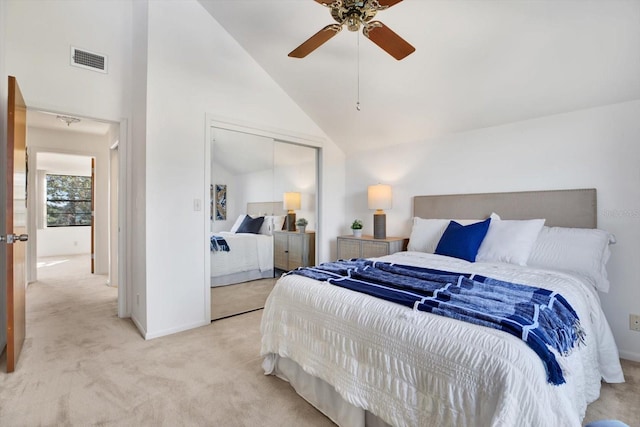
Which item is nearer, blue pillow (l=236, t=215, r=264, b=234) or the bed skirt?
the bed skirt

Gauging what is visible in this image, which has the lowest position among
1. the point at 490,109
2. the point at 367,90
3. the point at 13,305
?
the point at 13,305

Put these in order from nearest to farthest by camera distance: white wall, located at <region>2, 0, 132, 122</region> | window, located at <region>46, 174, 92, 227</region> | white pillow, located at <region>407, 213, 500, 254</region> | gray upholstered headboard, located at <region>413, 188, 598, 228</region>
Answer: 1. gray upholstered headboard, located at <region>413, 188, 598, 228</region>
2. white wall, located at <region>2, 0, 132, 122</region>
3. white pillow, located at <region>407, 213, 500, 254</region>
4. window, located at <region>46, 174, 92, 227</region>

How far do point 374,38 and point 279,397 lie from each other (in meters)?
2.32

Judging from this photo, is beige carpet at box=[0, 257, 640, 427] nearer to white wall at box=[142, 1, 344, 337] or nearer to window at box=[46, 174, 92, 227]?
white wall at box=[142, 1, 344, 337]

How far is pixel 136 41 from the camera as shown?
310cm

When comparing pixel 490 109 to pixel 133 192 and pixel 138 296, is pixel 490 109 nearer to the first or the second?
pixel 133 192

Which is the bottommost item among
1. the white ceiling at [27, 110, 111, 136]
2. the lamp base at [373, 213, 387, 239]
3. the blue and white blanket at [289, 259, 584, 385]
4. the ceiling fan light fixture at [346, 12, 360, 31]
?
the blue and white blanket at [289, 259, 584, 385]

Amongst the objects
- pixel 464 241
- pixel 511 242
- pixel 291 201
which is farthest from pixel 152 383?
pixel 511 242

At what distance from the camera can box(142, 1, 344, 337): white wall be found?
2.77m

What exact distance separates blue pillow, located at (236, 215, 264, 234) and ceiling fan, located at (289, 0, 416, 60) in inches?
78.0

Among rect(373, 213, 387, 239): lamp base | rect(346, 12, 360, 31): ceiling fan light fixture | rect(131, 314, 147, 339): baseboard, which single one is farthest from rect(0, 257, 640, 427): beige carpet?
rect(346, 12, 360, 31): ceiling fan light fixture

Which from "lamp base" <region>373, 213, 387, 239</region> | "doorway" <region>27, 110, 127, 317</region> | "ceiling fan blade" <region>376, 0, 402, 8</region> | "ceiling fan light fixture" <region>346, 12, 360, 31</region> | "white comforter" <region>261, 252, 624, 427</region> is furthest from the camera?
"doorway" <region>27, 110, 127, 317</region>

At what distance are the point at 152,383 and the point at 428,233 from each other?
2666 mm

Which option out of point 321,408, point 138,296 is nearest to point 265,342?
point 321,408
